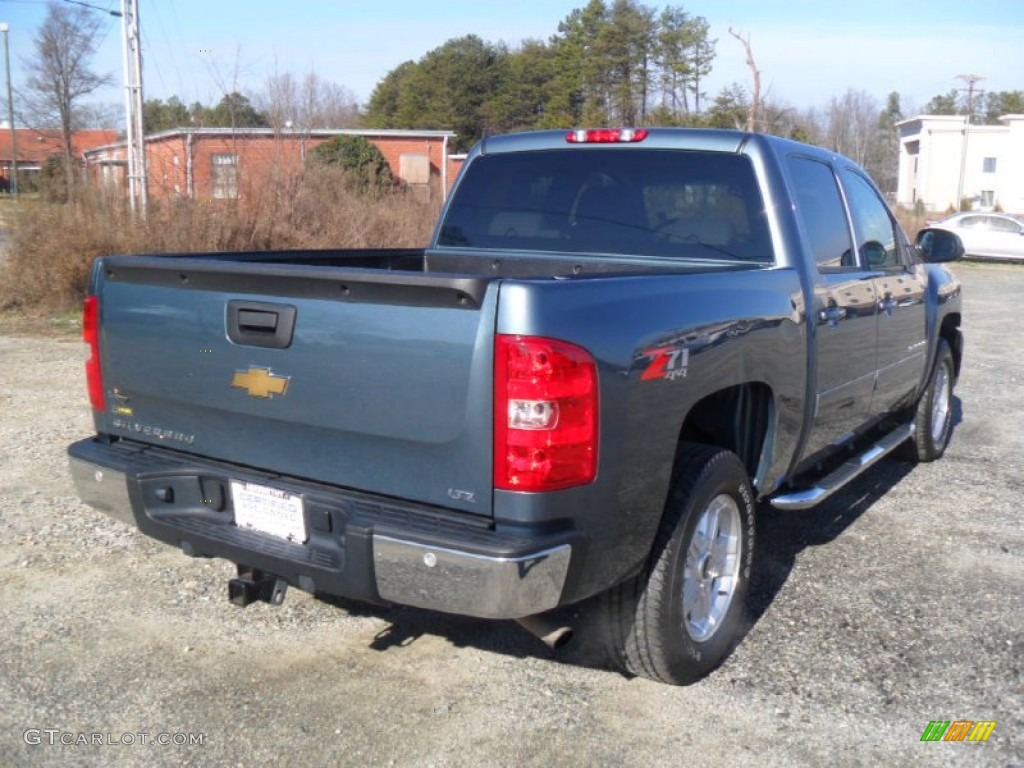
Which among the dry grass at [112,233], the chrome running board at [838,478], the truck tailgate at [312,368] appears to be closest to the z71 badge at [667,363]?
the truck tailgate at [312,368]

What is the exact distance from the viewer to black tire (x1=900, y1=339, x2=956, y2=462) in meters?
6.54

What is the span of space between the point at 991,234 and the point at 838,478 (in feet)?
92.9

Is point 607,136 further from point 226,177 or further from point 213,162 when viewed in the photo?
Result: point 213,162

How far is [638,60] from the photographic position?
3744cm

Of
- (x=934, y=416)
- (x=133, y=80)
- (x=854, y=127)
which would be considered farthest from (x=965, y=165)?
(x=934, y=416)

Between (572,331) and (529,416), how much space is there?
268 mm

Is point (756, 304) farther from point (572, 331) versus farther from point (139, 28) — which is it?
point (139, 28)

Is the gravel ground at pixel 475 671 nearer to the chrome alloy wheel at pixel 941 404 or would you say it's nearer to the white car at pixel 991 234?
the chrome alloy wheel at pixel 941 404

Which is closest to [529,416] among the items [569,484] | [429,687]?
[569,484]

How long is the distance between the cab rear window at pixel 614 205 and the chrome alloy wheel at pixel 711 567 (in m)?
1.14

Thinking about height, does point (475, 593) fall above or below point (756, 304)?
below

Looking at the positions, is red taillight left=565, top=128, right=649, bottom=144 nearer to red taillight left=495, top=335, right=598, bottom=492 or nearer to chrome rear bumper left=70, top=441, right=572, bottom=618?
red taillight left=495, top=335, right=598, bottom=492

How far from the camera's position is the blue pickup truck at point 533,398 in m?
2.81

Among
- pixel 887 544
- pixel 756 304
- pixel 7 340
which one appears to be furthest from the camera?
pixel 7 340
